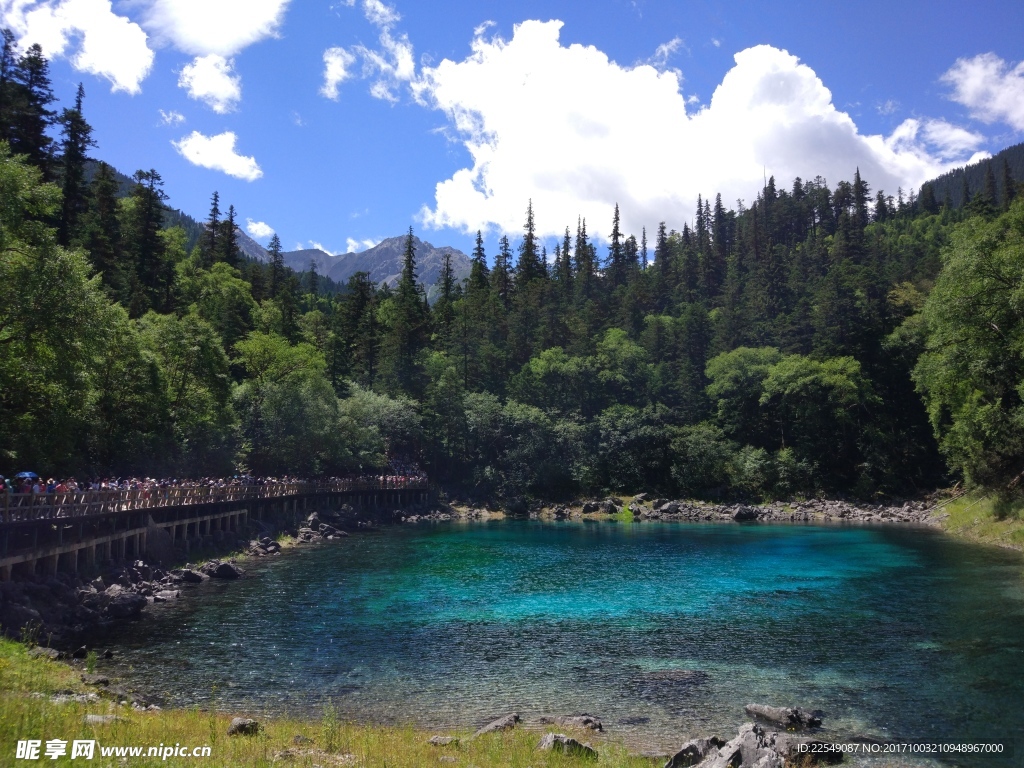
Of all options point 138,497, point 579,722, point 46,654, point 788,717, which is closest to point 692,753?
point 579,722

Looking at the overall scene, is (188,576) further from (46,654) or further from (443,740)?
(443,740)

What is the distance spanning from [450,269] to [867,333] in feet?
277

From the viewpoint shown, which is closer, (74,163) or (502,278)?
(74,163)

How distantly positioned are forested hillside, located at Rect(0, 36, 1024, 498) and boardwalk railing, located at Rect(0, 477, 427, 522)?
18.2 feet

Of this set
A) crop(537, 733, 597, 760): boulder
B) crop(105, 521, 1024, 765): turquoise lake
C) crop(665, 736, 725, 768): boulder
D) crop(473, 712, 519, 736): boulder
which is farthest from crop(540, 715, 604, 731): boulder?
crop(665, 736, 725, 768): boulder

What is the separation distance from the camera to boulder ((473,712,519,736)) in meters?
16.7

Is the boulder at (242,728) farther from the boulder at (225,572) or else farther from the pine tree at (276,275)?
the pine tree at (276,275)

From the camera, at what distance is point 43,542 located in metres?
30.0

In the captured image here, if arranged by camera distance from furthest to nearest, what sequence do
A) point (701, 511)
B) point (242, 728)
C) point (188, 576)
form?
point (701, 511) → point (188, 576) → point (242, 728)

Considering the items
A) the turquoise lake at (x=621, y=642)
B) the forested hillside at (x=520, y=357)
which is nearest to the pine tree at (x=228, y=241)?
Result: the forested hillside at (x=520, y=357)

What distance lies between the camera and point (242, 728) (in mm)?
15344

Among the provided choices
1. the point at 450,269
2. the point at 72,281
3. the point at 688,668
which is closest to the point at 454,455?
the point at 450,269

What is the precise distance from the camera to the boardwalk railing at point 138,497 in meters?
28.1

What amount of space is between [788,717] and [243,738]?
13.4 meters
